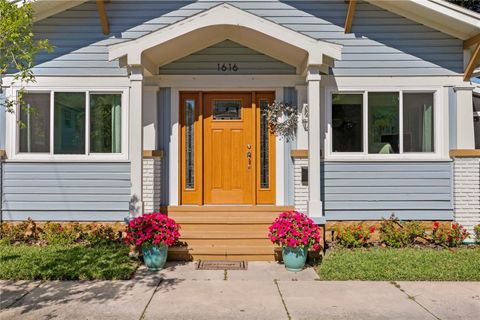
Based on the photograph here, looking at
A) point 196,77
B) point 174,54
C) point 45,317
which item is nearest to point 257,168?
point 196,77

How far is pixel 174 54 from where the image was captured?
7.32 m

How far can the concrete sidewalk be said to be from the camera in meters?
4.30

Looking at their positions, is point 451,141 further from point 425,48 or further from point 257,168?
point 257,168

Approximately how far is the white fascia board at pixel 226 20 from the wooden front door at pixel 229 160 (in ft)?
5.29

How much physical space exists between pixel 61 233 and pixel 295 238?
3.88 m

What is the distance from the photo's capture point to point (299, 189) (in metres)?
7.42

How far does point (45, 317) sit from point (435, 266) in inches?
191

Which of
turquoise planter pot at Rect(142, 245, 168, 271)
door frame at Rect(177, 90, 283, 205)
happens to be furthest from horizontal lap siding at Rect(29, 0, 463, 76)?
turquoise planter pot at Rect(142, 245, 168, 271)

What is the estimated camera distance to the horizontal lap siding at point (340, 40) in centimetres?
745

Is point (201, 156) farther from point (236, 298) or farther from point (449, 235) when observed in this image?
point (449, 235)

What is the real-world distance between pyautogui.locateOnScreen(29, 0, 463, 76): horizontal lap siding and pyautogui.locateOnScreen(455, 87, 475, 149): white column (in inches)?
17.4

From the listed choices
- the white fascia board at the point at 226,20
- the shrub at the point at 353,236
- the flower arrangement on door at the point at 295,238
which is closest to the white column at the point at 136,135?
the white fascia board at the point at 226,20

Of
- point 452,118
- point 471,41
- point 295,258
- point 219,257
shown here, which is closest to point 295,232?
point 295,258

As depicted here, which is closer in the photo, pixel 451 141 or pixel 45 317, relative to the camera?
pixel 45 317
